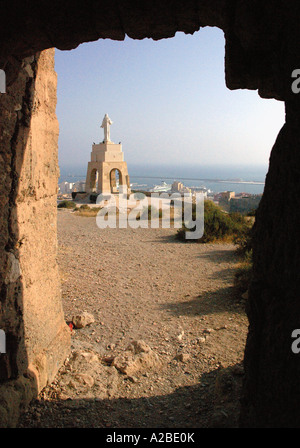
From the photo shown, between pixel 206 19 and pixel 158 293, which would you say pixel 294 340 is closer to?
pixel 206 19

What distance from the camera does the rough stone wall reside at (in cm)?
260

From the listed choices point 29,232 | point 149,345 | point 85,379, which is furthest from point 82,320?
point 29,232

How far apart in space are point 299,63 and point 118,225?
11.8m

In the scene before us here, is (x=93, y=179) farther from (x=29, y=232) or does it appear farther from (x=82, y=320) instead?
(x=29, y=232)

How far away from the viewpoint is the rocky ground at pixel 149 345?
9.43 feet

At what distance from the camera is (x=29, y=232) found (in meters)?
2.98

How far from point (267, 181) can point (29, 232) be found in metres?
2.09

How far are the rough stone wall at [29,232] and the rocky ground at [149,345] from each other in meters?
0.33

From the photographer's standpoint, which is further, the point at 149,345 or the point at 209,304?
the point at 209,304

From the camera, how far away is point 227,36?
2.10 metres

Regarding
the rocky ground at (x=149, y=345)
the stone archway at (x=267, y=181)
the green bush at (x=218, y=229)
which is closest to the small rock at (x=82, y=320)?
the rocky ground at (x=149, y=345)

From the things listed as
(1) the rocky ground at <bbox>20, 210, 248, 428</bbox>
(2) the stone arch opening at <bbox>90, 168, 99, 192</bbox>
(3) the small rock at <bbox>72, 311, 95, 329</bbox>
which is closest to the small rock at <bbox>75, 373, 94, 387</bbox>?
(1) the rocky ground at <bbox>20, 210, 248, 428</bbox>

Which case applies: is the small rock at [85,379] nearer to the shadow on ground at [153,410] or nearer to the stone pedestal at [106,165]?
the shadow on ground at [153,410]
